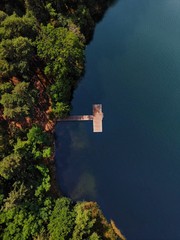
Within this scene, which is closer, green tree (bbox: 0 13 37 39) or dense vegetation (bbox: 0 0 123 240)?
dense vegetation (bbox: 0 0 123 240)

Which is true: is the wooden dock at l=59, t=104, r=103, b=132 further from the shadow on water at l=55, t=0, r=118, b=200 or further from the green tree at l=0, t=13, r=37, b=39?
the green tree at l=0, t=13, r=37, b=39

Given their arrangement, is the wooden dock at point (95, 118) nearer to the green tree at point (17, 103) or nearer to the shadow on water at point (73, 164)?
the shadow on water at point (73, 164)

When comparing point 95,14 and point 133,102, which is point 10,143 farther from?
point 95,14

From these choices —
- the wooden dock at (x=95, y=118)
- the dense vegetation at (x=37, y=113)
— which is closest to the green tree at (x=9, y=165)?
the dense vegetation at (x=37, y=113)

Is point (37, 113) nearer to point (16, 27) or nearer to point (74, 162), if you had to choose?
point (74, 162)

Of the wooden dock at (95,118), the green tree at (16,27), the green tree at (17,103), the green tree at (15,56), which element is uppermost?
the green tree at (16,27)

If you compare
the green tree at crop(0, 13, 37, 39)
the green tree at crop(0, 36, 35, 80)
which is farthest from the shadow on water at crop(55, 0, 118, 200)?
the green tree at crop(0, 13, 37, 39)

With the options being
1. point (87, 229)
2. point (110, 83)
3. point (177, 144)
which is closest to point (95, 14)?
point (110, 83)
